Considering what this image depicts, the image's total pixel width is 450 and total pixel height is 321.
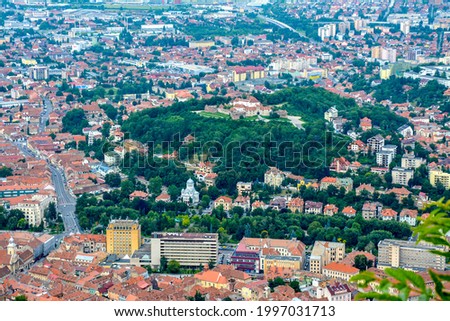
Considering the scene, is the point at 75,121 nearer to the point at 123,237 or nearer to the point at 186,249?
the point at 123,237

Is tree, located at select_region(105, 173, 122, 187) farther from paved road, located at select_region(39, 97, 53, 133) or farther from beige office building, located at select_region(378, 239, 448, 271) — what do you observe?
beige office building, located at select_region(378, 239, 448, 271)

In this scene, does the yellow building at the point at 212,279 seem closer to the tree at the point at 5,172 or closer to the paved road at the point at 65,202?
the paved road at the point at 65,202

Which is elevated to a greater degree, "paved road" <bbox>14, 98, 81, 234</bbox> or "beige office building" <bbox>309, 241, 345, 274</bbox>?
"beige office building" <bbox>309, 241, 345, 274</bbox>

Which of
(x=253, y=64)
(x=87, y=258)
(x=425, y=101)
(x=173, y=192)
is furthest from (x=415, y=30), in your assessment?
(x=87, y=258)

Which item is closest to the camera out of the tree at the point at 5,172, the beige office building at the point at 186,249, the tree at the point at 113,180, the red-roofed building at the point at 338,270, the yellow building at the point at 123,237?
the red-roofed building at the point at 338,270

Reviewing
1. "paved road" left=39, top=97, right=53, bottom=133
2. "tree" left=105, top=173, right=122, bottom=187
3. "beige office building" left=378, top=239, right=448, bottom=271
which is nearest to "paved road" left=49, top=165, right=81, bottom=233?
"tree" left=105, top=173, right=122, bottom=187

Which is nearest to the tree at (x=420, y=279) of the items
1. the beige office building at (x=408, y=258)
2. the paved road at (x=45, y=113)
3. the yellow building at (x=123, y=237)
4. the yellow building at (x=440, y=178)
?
the beige office building at (x=408, y=258)
